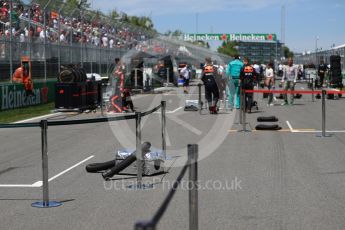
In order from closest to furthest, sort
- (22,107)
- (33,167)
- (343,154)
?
(33,167)
(343,154)
(22,107)

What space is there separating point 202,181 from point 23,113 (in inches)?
568

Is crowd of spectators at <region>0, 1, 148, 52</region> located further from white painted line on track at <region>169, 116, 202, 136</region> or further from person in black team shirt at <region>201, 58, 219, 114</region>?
white painted line on track at <region>169, 116, 202, 136</region>

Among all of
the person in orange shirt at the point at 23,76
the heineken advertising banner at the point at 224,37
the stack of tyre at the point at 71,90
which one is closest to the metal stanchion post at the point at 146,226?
the stack of tyre at the point at 71,90

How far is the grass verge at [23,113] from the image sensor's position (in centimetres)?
2025

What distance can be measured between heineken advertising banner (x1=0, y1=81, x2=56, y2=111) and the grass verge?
0.30 m

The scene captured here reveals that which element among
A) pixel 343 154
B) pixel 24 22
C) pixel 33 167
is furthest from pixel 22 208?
pixel 24 22

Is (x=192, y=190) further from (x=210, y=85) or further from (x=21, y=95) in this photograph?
(x=21, y=95)

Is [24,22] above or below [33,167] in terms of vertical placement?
above

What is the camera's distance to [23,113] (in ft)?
73.6

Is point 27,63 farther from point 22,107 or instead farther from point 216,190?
point 216,190

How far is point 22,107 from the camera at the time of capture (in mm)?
24359

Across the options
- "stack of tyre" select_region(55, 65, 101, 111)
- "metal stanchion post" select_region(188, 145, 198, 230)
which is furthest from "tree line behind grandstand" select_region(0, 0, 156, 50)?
"metal stanchion post" select_region(188, 145, 198, 230)

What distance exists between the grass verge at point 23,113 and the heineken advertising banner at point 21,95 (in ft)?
0.98

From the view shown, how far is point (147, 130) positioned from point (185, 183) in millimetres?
7701
